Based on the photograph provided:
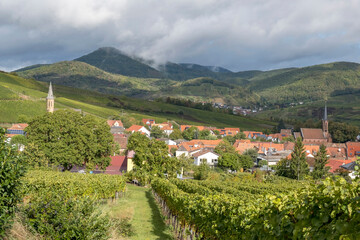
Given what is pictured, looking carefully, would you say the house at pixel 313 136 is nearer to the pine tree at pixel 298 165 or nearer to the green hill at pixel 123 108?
the green hill at pixel 123 108

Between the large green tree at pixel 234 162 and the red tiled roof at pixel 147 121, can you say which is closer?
Answer: the large green tree at pixel 234 162

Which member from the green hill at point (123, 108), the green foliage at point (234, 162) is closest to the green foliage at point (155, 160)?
the green foliage at point (234, 162)

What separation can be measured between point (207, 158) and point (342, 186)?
257 ft

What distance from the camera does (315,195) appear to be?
4664 millimetres

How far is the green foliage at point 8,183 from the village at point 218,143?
4357cm

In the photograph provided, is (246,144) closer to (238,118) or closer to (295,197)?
(238,118)

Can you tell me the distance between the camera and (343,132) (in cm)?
13475

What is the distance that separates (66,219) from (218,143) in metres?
91.5

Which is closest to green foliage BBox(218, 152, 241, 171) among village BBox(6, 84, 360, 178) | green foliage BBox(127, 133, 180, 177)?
village BBox(6, 84, 360, 178)

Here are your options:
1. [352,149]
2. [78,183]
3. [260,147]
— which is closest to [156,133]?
[260,147]

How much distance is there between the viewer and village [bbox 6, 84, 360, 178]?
65938 millimetres

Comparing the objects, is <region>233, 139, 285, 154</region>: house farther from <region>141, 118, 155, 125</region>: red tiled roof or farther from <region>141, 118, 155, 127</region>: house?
<region>141, 118, 155, 125</region>: red tiled roof

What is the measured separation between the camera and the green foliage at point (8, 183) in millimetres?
8701

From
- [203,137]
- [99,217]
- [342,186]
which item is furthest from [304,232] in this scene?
[203,137]
